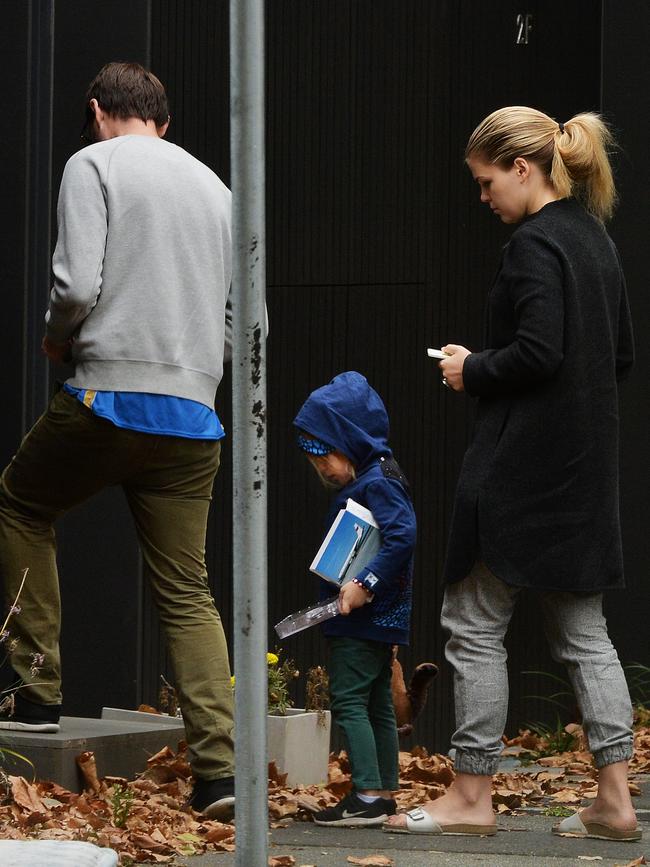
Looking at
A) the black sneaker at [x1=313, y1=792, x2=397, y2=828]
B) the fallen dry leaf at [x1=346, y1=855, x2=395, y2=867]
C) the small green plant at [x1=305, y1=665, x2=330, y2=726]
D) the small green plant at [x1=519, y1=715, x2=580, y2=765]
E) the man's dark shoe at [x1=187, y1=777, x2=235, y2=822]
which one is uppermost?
the small green plant at [x1=305, y1=665, x2=330, y2=726]

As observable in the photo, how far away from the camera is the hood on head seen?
190 inches

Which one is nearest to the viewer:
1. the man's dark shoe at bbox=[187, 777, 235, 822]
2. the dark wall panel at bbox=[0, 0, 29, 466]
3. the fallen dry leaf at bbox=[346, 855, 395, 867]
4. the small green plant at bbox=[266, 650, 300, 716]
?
the fallen dry leaf at bbox=[346, 855, 395, 867]

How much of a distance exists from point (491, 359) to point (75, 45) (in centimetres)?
294

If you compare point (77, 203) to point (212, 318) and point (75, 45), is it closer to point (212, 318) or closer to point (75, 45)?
point (212, 318)

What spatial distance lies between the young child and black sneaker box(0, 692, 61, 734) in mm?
879

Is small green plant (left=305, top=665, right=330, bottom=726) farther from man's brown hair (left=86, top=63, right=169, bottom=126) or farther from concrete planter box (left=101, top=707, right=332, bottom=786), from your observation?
man's brown hair (left=86, top=63, right=169, bottom=126)

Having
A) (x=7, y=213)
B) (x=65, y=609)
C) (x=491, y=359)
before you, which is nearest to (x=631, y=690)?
(x=65, y=609)

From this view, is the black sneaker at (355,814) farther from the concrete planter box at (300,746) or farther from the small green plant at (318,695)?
the small green plant at (318,695)

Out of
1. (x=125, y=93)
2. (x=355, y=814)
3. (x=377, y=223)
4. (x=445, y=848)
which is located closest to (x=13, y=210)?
(x=377, y=223)

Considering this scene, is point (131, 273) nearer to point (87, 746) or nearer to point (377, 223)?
point (87, 746)

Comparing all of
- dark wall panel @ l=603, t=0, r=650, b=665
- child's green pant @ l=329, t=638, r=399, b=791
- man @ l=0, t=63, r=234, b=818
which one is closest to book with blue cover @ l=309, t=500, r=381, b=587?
child's green pant @ l=329, t=638, r=399, b=791

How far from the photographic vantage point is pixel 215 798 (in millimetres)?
4324

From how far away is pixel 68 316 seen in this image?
4375 mm

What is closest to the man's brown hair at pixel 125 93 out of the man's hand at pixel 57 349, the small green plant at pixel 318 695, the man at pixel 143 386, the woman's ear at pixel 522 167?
the man at pixel 143 386
